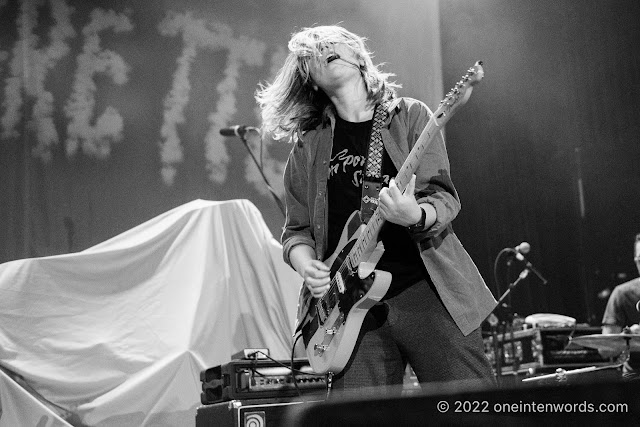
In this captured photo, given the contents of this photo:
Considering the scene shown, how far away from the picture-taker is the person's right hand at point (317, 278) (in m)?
2.58

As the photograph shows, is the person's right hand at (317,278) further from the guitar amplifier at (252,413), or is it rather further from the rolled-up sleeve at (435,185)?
the guitar amplifier at (252,413)

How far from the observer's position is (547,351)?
6.90m

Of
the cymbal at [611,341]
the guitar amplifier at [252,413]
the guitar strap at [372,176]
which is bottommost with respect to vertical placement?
the cymbal at [611,341]

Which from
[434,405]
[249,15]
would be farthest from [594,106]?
[434,405]

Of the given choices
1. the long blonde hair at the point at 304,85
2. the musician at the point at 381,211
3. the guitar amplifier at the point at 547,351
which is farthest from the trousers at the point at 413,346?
the guitar amplifier at the point at 547,351

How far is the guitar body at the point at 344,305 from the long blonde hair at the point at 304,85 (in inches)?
22.0

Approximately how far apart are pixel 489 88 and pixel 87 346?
5536 mm

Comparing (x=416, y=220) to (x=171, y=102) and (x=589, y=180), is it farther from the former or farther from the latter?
(x=589, y=180)

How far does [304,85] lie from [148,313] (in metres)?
1.90

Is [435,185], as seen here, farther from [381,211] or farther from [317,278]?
[317,278]

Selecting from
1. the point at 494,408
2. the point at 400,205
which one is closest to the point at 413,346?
the point at 400,205

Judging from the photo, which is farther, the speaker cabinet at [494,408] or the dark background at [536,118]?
the dark background at [536,118]

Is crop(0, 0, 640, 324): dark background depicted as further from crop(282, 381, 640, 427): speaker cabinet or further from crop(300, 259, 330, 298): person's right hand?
crop(282, 381, 640, 427): speaker cabinet

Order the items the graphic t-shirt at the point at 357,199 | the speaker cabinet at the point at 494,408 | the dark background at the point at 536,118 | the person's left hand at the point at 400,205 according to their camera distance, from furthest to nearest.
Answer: the dark background at the point at 536,118
the graphic t-shirt at the point at 357,199
the person's left hand at the point at 400,205
the speaker cabinet at the point at 494,408
